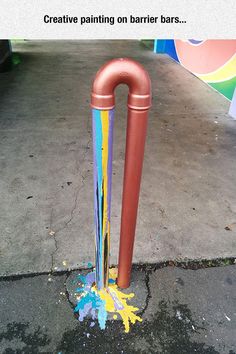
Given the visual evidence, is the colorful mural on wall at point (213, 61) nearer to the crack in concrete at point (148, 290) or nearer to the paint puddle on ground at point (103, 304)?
the crack in concrete at point (148, 290)

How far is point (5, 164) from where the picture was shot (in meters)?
3.30

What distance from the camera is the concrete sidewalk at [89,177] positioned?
2.29 metres

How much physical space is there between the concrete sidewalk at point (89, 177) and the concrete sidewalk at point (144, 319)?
0.18m

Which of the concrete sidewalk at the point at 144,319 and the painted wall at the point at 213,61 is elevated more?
the concrete sidewalk at the point at 144,319

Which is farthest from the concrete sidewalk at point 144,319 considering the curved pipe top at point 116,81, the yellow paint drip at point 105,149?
the curved pipe top at point 116,81

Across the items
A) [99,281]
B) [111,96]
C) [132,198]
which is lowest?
[99,281]

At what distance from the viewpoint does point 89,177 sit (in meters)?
3.14

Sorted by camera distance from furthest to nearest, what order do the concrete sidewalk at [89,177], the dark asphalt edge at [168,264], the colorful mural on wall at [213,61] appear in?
the colorful mural on wall at [213,61], the concrete sidewalk at [89,177], the dark asphalt edge at [168,264]

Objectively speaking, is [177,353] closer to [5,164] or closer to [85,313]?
[85,313]

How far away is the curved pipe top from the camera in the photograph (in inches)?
47.0

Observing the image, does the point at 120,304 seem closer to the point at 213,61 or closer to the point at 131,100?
the point at 131,100

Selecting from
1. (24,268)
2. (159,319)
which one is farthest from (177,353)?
(24,268)

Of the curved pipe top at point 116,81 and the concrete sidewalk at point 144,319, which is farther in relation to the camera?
the concrete sidewalk at point 144,319
